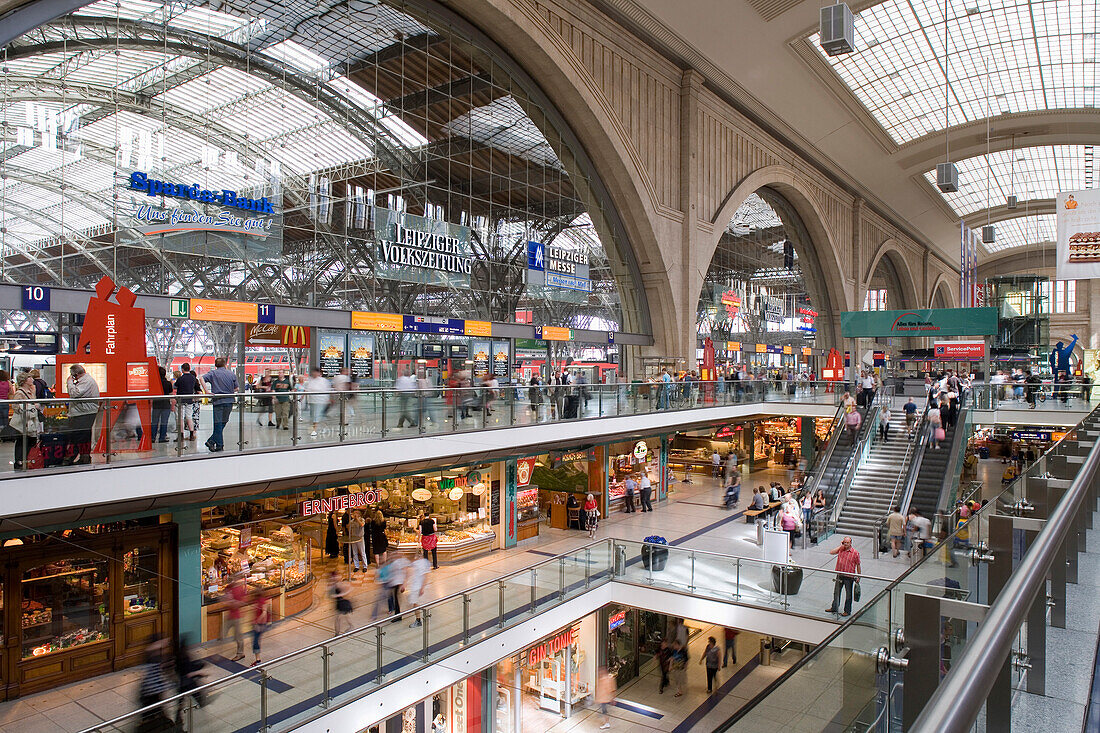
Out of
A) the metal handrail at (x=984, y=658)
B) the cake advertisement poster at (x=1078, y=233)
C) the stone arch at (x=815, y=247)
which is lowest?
the metal handrail at (x=984, y=658)

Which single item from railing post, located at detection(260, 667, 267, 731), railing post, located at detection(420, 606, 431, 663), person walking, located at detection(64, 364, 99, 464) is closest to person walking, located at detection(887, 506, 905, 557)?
railing post, located at detection(420, 606, 431, 663)

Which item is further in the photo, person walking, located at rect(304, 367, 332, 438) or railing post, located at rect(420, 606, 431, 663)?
person walking, located at rect(304, 367, 332, 438)

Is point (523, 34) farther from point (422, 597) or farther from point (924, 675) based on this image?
point (924, 675)

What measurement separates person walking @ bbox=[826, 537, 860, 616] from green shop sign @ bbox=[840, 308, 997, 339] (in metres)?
17.7

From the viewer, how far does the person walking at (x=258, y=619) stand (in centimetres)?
1160

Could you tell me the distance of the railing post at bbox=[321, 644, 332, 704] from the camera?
9.46 meters

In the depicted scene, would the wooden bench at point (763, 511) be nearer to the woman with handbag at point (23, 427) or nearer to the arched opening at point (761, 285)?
the arched opening at point (761, 285)

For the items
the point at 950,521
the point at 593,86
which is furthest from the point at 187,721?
the point at 593,86

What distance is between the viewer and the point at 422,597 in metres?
14.4

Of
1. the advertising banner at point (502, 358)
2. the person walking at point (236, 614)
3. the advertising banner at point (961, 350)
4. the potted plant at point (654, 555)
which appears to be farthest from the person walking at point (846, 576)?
the advertising banner at point (961, 350)

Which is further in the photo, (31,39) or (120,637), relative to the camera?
(31,39)

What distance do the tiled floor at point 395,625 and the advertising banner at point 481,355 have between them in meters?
5.46

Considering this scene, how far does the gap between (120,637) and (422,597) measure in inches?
208

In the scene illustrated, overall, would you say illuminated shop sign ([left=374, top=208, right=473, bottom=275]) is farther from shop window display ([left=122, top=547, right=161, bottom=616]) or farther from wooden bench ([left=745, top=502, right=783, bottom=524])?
wooden bench ([left=745, top=502, right=783, bottom=524])
